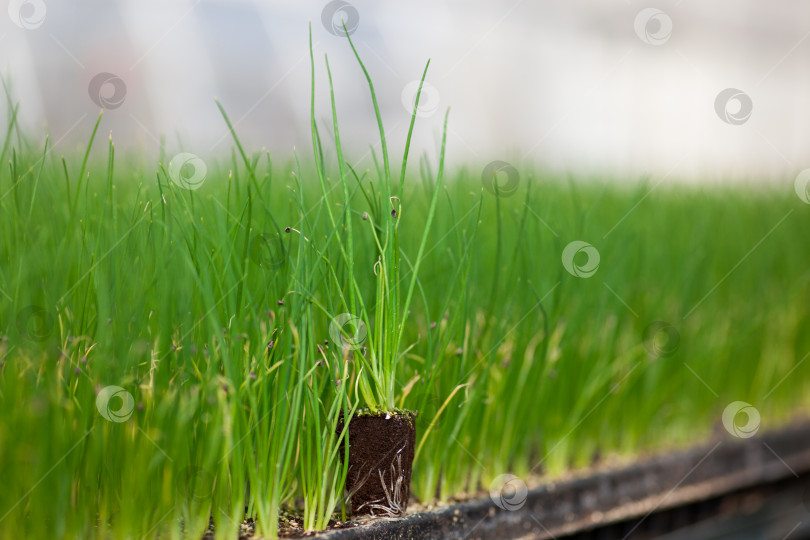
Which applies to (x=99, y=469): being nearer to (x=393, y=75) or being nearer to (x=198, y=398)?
(x=198, y=398)

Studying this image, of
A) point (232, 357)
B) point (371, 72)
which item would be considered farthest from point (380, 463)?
point (371, 72)

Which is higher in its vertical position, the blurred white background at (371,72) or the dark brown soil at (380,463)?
the blurred white background at (371,72)

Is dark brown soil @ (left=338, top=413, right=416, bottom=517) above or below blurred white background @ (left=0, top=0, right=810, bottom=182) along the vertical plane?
below

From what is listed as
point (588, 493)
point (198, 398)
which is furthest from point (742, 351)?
point (198, 398)

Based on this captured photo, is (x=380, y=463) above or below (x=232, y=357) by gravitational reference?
below

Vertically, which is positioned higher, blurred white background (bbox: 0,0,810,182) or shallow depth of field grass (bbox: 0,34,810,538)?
blurred white background (bbox: 0,0,810,182)

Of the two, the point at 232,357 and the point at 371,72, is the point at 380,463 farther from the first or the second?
the point at 371,72

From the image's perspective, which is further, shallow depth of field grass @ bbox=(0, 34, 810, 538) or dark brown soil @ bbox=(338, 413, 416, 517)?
dark brown soil @ bbox=(338, 413, 416, 517)

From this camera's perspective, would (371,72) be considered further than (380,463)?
Yes
